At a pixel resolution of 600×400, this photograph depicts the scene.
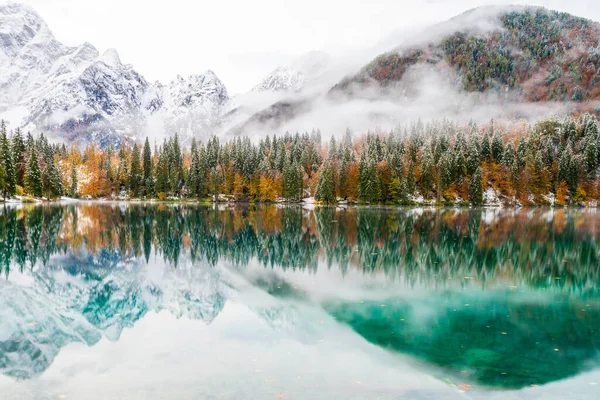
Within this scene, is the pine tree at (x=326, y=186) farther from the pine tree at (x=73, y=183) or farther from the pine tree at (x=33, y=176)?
the pine tree at (x=73, y=183)

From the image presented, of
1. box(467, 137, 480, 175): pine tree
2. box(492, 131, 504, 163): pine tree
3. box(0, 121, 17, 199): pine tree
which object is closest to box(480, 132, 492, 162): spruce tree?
box(492, 131, 504, 163): pine tree

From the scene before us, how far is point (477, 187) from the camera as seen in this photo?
4112 inches

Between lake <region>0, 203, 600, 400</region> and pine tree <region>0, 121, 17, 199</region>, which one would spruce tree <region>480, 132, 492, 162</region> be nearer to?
lake <region>0, 203, 600, 400</region>

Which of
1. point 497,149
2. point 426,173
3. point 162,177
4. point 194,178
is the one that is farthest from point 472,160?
point 162,177

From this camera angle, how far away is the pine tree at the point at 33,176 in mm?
82438

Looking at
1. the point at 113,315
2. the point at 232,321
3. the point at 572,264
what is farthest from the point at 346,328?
the point at 572,264

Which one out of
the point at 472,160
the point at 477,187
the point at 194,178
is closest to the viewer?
the point at 477,187

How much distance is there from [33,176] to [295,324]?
88416mm

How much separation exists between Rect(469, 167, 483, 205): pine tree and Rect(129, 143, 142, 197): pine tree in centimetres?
9283

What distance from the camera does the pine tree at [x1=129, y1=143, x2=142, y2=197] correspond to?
405 ft

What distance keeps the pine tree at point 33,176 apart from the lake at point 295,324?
65.4 meters

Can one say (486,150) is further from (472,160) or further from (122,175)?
(122,175)

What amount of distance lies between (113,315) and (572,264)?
24.4m

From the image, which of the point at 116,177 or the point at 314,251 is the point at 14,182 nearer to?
the point at 116,177
